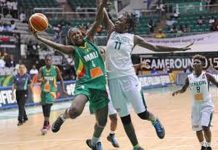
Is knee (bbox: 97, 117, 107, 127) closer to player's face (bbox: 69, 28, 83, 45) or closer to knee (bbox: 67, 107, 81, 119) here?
knee (bbox: 67, 107, 81, 119)

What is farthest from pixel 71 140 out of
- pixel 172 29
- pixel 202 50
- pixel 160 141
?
pixel 172 29

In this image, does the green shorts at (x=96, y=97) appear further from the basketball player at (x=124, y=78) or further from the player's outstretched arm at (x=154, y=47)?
the player's outstretched arm at (x=154, y=47)

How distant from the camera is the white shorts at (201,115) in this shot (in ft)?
28.9

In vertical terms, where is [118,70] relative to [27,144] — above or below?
above

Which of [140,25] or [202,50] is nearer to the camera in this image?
[202,50]

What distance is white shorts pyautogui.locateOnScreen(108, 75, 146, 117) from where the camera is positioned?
26.7 feet

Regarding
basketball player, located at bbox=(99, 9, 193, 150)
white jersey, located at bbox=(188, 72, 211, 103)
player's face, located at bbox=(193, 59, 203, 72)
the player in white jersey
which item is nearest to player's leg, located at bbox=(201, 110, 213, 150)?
the player in white jersey

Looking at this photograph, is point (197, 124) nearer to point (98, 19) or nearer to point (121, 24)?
point (121, 24)

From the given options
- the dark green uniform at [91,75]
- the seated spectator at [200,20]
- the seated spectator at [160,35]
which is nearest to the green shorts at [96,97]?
the dark green uniform at [91,75]

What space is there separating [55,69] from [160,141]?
395 cm

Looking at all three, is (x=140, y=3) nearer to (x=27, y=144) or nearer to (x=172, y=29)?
(x=172, y=29)

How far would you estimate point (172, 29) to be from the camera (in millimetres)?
36656

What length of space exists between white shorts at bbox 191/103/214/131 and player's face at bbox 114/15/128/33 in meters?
1.93

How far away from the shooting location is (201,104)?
9.01m
